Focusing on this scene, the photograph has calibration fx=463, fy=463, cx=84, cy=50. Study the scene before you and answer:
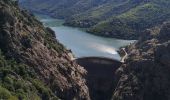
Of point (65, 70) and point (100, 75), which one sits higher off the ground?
point (65, 70)

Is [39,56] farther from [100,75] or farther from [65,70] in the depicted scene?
[100,75]

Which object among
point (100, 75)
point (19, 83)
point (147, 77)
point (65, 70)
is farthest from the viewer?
point (100, 75)

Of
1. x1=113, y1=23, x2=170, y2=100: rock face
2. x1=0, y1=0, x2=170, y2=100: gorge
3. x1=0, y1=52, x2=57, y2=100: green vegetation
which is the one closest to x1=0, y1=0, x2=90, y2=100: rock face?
x1=0, y1=0, x2=170, y2=100: gorge

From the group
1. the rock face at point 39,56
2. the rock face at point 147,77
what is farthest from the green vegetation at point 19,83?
the rock face at point 147,77

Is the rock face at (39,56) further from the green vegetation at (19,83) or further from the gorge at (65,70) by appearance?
the green vegetation at (19,83)

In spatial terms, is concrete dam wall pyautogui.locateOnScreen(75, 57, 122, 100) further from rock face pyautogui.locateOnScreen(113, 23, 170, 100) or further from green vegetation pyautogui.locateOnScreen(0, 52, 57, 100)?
green vegetation pyautogui.locateOnScreen(0, 52, 57, 100)

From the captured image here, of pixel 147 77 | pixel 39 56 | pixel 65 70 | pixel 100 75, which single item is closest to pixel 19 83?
pixel 39 56
